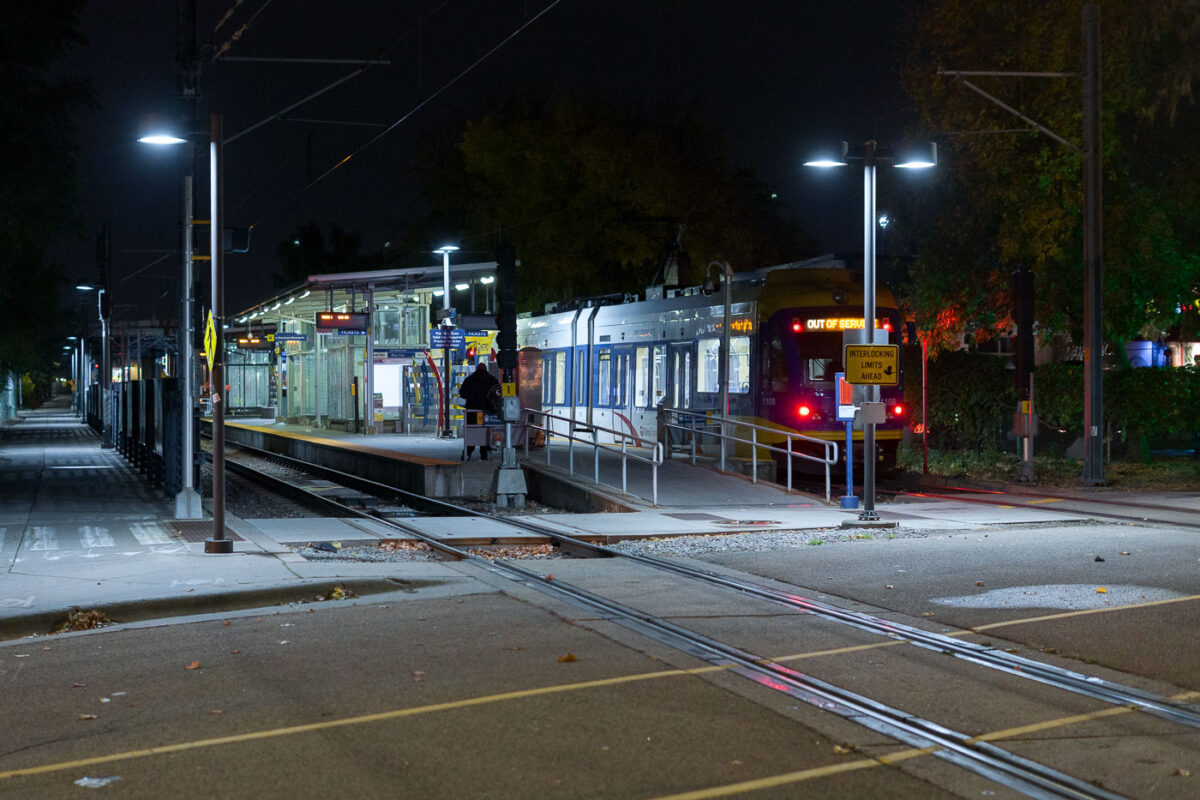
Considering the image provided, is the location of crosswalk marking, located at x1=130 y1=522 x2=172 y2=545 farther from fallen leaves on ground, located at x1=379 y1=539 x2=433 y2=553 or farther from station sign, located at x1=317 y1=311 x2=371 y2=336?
station sign, located at x1=317 y1=311 x2=371 y2=336

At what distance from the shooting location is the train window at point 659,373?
2847 centimetres

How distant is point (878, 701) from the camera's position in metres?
7.54

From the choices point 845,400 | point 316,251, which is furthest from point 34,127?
point 316,251

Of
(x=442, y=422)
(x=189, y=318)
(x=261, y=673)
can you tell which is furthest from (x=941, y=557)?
(x=442, y=422)

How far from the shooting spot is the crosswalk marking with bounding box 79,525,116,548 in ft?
50.0

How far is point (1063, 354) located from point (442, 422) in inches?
672

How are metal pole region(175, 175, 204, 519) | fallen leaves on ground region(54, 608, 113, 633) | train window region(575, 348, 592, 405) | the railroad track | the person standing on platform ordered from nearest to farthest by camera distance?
1. the railroad track
2. fallen leaves on ground region(54, 608, 113, 633)
3. metal pole region(175, 175, 204, 519)
4. the person standing on platform
5. train window region(575, 348, 592, 405)

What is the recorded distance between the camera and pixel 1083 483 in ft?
78.9

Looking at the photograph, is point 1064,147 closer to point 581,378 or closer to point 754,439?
point 754,439

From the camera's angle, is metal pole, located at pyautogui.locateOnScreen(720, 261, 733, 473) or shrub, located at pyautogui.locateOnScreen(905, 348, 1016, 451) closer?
metal pole, located at pyautogui.locateOnScreen(720, 261, 733, 473)

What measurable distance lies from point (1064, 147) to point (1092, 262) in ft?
9.02

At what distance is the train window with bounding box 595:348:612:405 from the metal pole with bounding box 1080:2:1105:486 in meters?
10.8

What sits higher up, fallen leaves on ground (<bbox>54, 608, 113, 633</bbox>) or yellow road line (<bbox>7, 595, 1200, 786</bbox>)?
yellow road line (<bbox>7, 595, 1200, 786</bbox>)

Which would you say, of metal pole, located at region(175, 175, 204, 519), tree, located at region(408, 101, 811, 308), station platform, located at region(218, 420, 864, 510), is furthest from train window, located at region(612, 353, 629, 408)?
tree, located at region(408, 101, 811, 308)
